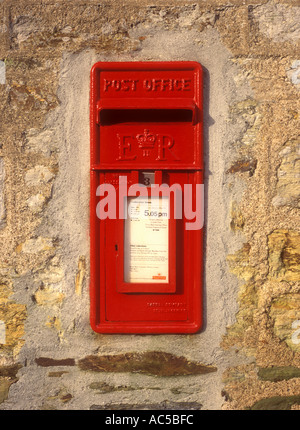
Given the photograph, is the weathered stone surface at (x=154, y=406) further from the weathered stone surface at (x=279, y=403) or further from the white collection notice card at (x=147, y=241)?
the white collection notice card at (x=147, y=241)

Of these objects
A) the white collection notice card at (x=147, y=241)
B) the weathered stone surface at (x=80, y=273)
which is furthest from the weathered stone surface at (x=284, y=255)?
the weathered stone surface at (x=80, y=273)

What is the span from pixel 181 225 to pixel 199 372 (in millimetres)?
665

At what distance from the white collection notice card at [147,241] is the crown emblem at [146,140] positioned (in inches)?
8.8

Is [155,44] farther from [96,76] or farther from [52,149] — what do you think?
[52,149]

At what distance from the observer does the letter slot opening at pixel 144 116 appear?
1621 millimetres

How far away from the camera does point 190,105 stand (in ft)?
5.24

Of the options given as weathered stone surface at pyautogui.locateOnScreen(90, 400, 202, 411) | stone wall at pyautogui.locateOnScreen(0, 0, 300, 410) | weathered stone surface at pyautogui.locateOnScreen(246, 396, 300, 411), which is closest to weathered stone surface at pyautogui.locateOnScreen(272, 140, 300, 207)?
stone wall at pyautogui.locateOnScreen(0, 0, 300, 410)

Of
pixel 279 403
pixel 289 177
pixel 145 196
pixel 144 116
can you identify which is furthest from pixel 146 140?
pixel 279 403

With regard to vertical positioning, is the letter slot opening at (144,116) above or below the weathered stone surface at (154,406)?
above

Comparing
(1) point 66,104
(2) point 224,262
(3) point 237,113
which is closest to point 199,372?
(2) point 224,262

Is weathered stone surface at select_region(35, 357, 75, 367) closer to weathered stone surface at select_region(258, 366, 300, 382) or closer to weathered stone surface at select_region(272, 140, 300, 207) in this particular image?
weathered stone surface at select_region(258, 366, 300, 382)

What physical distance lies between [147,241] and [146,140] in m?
0.43

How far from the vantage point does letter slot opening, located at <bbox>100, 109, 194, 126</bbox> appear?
162 cm

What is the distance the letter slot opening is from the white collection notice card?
33cm
